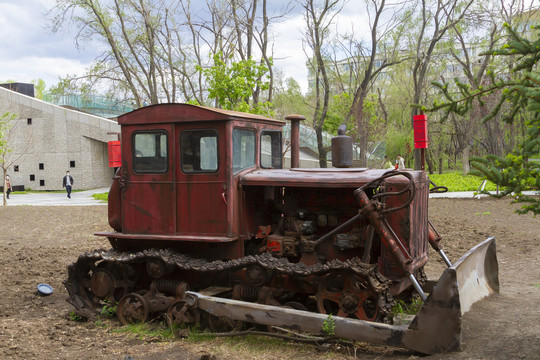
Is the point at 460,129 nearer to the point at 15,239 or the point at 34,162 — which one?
the point at 34,162

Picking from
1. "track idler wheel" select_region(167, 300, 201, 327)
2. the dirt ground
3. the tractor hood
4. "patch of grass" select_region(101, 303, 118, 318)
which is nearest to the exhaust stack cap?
the tractor hood

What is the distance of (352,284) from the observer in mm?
5832

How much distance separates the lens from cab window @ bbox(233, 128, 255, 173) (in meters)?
6.86

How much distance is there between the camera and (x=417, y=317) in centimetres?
509

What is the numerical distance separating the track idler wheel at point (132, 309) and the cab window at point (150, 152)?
1.67 metres

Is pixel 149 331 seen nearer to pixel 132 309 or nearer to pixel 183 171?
pixel 132 309

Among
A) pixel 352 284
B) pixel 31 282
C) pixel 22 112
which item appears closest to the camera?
pixel 352 284

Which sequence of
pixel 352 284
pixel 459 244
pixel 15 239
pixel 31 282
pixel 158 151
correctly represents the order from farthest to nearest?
pixel 15 239
pixel 459 244
pixel 31 282
pixel 158 151
pixel 352 284

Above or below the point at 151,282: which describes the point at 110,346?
below

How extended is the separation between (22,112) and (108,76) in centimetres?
1497

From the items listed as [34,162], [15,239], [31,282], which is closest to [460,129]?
[34,162]

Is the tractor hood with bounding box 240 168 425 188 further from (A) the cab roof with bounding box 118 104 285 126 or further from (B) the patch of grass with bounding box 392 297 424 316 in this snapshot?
(B) the patch of grass with bounding box 392 297 424 316

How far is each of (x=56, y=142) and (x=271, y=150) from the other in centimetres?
3410

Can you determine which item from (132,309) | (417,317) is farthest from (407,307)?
(132,309)
